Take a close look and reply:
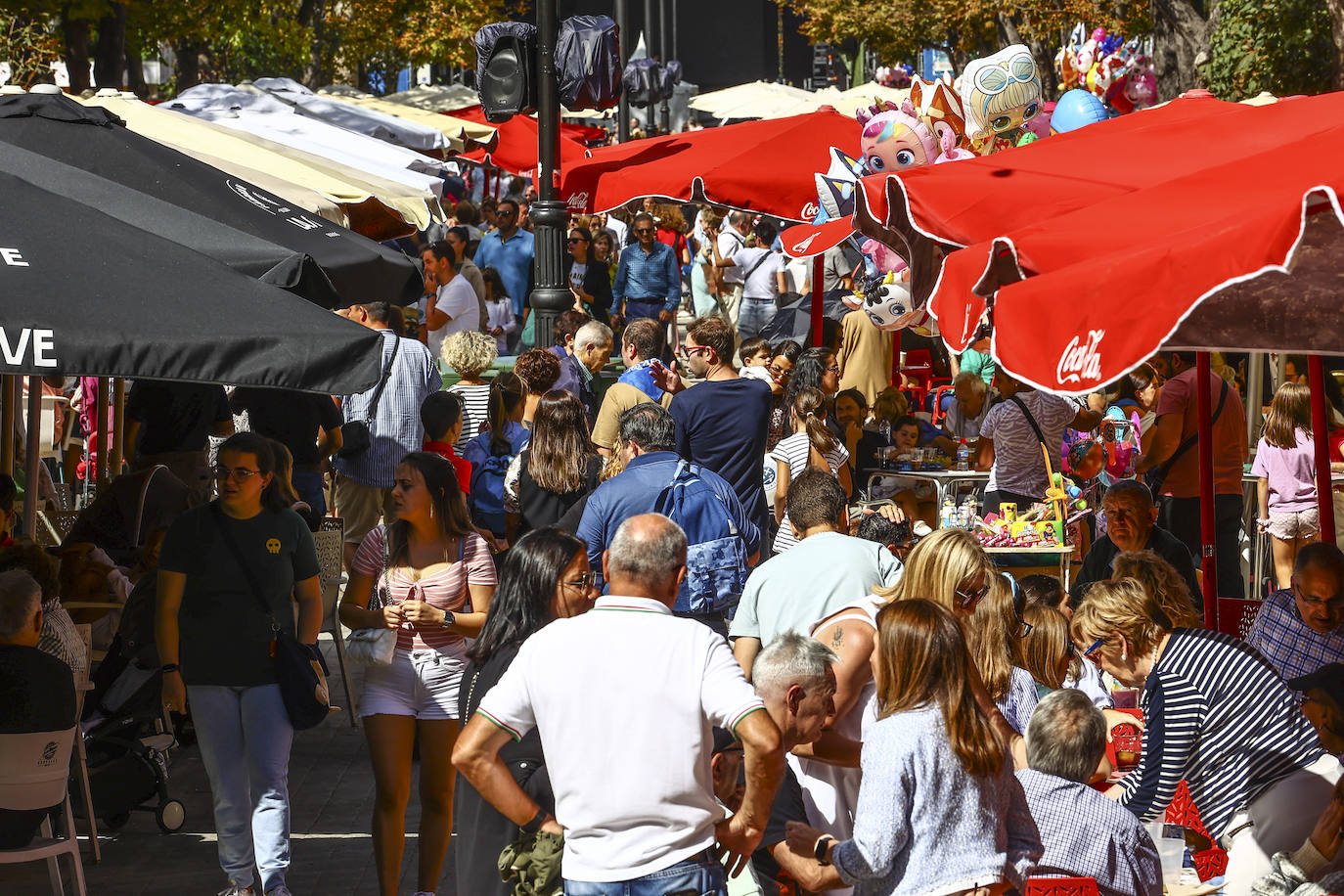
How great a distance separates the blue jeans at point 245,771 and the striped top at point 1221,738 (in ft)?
10.3

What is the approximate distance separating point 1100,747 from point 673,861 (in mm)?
1432

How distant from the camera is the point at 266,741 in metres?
6.32

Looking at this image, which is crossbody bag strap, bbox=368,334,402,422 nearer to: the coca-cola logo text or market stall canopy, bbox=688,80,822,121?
the coca-cola logo text

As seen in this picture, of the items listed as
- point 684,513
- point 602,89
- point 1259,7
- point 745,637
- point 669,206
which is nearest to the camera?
point 745,637

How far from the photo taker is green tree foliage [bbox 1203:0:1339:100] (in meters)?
19.8

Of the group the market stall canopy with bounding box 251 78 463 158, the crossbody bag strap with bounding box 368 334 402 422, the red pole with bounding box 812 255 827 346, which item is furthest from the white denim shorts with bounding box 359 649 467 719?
the market stall canopy with bounding box 251 78 463 158

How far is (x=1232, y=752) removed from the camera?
529cm

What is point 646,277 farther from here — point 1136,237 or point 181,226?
point 1136,237

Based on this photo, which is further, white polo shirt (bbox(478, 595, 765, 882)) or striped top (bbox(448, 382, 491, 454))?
striped top (bbox(448, 382, 491, 454))

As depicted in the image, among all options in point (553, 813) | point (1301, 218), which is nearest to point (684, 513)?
point (553, 813)

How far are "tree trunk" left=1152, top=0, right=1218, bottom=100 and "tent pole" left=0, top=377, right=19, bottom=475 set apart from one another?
1676 cm

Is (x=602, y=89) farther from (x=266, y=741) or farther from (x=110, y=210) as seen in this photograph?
(x=266, y=741)

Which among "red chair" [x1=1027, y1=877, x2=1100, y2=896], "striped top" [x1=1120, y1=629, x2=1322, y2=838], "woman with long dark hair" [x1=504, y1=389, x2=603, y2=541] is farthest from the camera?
"woman with long dark hair" [x1=504, y1=389, x2=603, y2=541]

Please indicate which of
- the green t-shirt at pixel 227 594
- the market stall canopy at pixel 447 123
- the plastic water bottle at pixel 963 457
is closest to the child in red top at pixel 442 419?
the green t-shirt at pixel 227 594
